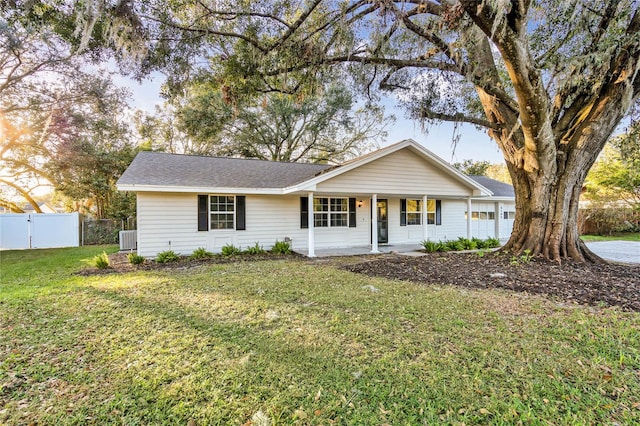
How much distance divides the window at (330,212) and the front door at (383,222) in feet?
5.33

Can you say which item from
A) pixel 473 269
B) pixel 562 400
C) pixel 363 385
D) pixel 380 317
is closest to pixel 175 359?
pixel 363 385

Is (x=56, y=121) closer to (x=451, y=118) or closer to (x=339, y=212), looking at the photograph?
(x=339, y=212)

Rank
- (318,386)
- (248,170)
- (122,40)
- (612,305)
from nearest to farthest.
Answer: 1. (318,386)
2. (612,305)
3. (122,40)
4. (248,170)

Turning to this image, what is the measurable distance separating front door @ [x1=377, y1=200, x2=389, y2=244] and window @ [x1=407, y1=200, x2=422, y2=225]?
119cm

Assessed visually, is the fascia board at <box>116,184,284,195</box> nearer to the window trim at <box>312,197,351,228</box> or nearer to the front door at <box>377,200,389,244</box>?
the window trim at <box>312,197,351,228</box>

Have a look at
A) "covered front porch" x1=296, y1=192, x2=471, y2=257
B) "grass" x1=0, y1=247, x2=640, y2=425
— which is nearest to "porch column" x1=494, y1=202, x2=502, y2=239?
"covered front porch" x1=296, y1=192, x2=471, y2=257

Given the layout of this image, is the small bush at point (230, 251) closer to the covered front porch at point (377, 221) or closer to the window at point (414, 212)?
the covered front porch at point (377, 221)

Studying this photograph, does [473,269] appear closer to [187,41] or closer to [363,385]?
[363,385]

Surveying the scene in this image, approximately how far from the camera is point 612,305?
4391 millimetres

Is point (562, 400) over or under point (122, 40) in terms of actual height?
under

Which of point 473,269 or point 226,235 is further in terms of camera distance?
point 226,235

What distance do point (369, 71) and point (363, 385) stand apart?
27.3 feet

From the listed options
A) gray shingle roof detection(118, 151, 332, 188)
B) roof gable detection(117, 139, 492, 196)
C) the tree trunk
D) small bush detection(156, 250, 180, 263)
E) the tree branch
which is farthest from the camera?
gray shingle roof detection(118, 151, 332, 188)

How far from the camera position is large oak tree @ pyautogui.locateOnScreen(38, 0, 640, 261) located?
239 inches
